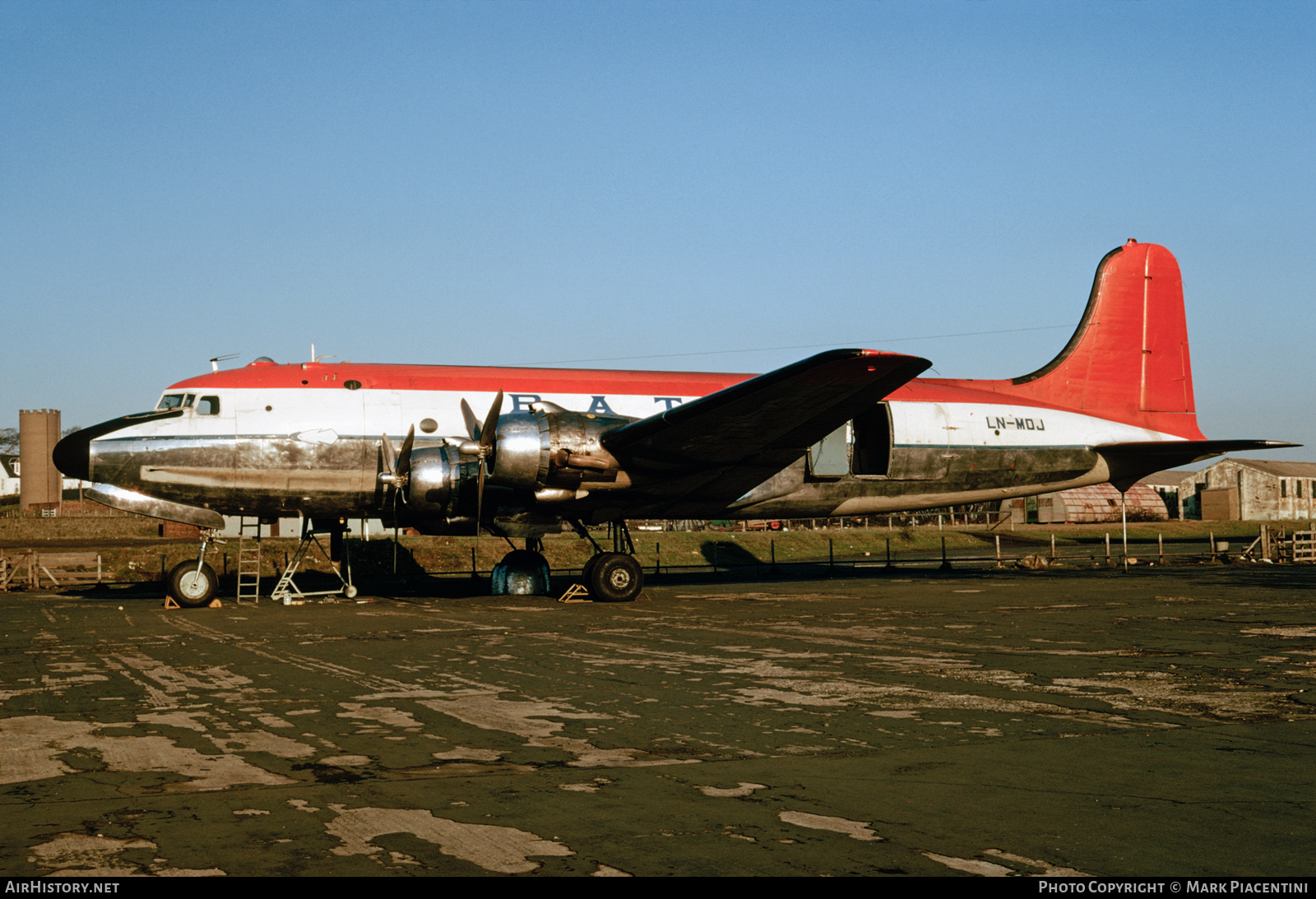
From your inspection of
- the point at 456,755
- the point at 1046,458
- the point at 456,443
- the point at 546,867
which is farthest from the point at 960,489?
the point at 546,867

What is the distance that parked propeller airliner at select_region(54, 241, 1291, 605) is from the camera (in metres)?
17.7

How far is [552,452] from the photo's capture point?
57.7 ft

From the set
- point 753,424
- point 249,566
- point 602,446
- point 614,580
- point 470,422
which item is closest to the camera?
point 753,424

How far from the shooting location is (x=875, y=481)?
73.4 ft

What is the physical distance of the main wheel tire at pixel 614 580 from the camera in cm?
1956

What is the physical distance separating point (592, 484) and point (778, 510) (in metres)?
5.55

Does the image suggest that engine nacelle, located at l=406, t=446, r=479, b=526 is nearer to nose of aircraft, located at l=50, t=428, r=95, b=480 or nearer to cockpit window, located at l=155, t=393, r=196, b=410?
cockpit window, located at l=155, t=393, r=196, b=410

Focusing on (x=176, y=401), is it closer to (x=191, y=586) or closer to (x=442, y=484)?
(x=191, y=586)

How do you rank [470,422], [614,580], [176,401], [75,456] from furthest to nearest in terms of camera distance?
[470,422] < [176,401] < [614,580] < [75,456]

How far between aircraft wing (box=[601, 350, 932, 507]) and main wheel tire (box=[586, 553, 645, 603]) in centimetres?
152

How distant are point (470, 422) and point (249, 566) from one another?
15.3 metres

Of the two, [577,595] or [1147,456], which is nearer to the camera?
[577,595]

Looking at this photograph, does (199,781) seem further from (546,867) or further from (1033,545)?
(1033,545)

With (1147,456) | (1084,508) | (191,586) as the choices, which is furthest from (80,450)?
(1084,508)
